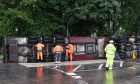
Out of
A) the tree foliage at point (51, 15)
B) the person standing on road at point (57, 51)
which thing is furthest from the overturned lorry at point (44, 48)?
the tree foliage at point (51, 15)

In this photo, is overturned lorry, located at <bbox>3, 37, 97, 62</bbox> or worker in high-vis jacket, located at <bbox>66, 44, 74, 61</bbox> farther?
worker in high-vis jacket, located at <bbox>66, 44, 74, 61</bbox>

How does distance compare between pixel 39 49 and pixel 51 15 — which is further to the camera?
pixel 51 15

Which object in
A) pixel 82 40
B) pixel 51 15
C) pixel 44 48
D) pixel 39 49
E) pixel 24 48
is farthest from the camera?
Result: pixel 51 15

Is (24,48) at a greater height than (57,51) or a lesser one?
greater

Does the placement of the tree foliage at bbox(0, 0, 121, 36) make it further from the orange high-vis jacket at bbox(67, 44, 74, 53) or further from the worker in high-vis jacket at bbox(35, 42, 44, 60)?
the worker in high-vis jacket at bbox(35, 42, 44, 60)

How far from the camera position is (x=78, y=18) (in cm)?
3203

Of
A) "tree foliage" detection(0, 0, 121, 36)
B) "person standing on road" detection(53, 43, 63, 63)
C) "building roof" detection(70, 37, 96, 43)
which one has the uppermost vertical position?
"tree foliage" detection(0, 0, 121, 36)

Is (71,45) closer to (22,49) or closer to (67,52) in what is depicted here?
(67,52)

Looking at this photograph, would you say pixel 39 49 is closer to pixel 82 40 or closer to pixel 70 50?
pixel 70 50

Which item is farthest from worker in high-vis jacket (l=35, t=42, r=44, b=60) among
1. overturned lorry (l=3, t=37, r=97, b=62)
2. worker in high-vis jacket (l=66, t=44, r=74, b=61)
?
worker in high-vis jacket (l=66, t=44, r=74, b=61)

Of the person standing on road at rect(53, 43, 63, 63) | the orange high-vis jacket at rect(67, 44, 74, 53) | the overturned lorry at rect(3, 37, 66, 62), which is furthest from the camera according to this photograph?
the orange high-vis jacket at rect(67, 44, 74, 53)

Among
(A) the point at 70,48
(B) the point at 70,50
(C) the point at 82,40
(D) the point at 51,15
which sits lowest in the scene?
(B) the point at 70,50

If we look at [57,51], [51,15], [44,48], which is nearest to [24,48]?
[44,48]

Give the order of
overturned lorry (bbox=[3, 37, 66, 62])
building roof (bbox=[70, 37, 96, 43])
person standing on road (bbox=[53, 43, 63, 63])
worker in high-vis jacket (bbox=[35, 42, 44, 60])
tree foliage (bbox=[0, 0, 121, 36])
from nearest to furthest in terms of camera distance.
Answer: person standing on road (bbox=[53, 43, 63, 63]) < overturned lorry (bbox=[3, 37, 66, 62]) < worker in high-vis jacket (bbox=[35, 42, 44, 60]) < building roof (bbox=[70, 37, 96, 43]) < tree foliage (bbox=[0, 0, 121, 36])
